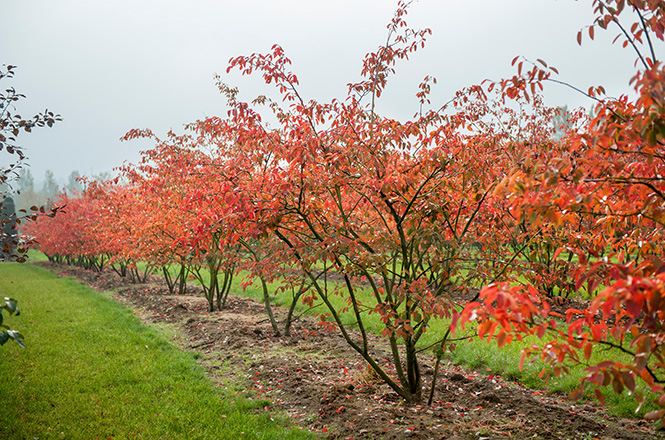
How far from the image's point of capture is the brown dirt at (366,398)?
11.7 ft

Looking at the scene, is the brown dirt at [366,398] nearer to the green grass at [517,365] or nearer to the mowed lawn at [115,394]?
the green grass at [517,365]

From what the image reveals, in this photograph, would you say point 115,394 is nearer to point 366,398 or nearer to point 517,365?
point 366,398

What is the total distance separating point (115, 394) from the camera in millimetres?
4824

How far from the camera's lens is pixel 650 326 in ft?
4.84

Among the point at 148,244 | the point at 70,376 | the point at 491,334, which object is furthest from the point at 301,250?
the point at 148,244

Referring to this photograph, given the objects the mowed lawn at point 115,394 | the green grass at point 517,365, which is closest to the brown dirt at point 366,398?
the green grass at point 517,365

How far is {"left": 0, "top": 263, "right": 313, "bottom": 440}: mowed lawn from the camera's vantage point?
3967 millimetres

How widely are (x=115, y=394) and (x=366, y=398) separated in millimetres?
3055

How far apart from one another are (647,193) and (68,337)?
895 centimetres

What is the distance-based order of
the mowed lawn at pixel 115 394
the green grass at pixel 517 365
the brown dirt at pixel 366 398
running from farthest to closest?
the green grass at pixel 517 365
the mowed lawn at pixel 115 394
the brown dirt at pixel 366 398

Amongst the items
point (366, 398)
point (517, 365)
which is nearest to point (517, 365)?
point (517, 365)

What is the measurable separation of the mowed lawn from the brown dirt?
0.40 meters

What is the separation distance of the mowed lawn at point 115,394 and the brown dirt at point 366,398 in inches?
15.8

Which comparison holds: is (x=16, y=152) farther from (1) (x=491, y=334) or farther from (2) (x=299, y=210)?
(1) (x=491, y=334)
